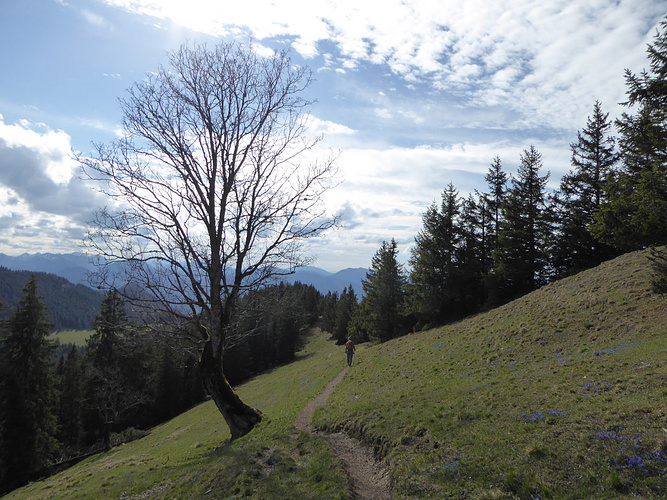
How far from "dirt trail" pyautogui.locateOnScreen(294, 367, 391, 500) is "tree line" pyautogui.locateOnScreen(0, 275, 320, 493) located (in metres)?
4.49

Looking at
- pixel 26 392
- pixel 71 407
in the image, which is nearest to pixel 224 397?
pixel 26 392

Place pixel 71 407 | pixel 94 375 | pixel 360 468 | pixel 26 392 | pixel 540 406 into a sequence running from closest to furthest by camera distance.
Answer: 1. pixel 360 468
2. pixel 540 406
3. pixel 26 392
4. pixel 94 375
5. pixel 71 407

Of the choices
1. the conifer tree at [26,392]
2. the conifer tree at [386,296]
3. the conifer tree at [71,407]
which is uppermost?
the conifer tree at [386,296]

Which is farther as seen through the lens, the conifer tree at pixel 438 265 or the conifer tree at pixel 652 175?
the conifer tree at pixel 438 265

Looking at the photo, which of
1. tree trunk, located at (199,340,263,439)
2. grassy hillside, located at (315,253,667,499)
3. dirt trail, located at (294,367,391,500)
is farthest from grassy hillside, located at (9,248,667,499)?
tree trunk, located at (199,340,263,439)

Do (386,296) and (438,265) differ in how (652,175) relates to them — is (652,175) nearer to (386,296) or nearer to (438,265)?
(438,265)

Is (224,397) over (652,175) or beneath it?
beneath

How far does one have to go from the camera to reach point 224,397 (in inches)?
542

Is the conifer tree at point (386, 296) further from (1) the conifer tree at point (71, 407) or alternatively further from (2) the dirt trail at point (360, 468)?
(1) the conifer tree at point (71, 407)

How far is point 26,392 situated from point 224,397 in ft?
89.5

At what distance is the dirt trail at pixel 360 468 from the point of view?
7.98 meters

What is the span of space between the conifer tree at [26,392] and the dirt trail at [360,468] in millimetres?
29002

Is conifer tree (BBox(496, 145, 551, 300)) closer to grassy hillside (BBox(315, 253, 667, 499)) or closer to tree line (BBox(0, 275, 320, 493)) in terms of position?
grassy hillside (BBox(315, 253, 667, 499))

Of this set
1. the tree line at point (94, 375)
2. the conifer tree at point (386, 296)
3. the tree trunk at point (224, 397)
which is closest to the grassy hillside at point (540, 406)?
the tree trunk at point (224, 397)
